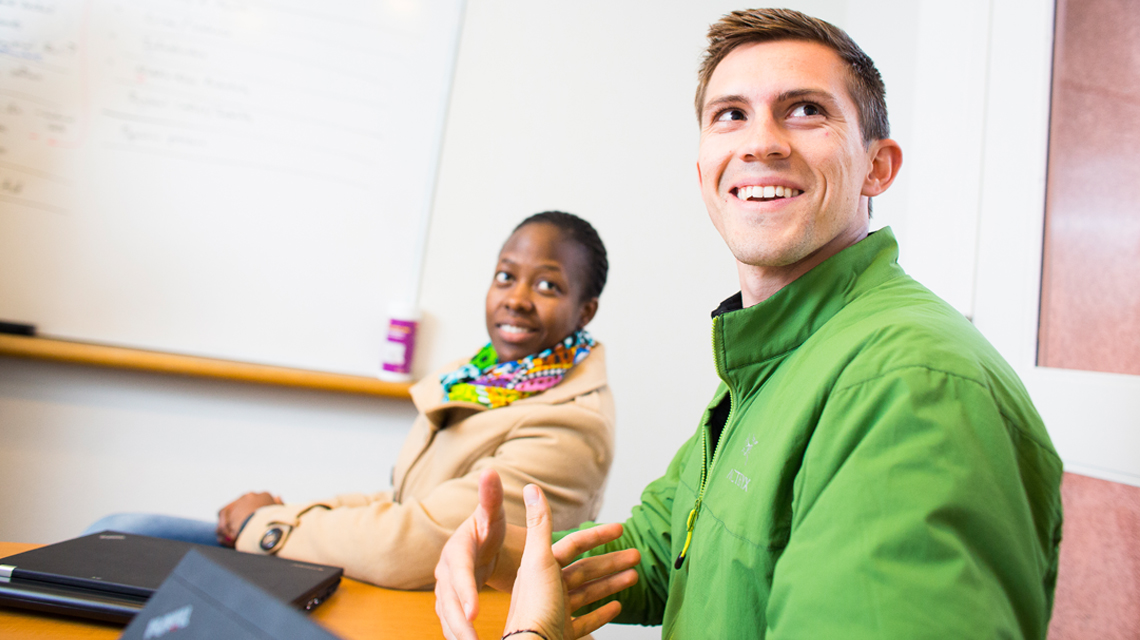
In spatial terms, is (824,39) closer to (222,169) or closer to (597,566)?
(597,566)

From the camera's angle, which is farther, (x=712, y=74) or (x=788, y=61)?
(x=712, y=74)

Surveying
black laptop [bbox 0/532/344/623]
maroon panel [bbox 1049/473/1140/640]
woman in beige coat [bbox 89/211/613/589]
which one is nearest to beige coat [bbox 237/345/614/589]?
woman in beige coat [bbox 89/211/613/589]

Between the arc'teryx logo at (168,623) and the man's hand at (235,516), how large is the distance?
80cm

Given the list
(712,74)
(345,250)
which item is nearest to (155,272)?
(345,250)

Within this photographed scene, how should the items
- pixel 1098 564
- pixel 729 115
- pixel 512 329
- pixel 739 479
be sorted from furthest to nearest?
pixel 512 329
pixel 1098 564
pixel 729 115
pixel 739 479

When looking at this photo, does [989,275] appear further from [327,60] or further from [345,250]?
[327,60]

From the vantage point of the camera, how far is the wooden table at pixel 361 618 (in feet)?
2.24

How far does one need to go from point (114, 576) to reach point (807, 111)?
105cm

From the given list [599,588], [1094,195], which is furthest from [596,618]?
[1094,195]

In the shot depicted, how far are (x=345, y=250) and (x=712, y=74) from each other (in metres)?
1.28

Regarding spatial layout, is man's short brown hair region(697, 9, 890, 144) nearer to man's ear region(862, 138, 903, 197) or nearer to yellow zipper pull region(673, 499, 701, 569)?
man's ear region(862, 138, 903, 197)

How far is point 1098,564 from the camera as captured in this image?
3.41 ft

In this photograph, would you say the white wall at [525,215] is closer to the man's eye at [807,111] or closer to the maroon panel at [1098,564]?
the maroon panel at [1098,564]

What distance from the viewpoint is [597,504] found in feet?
4.25
